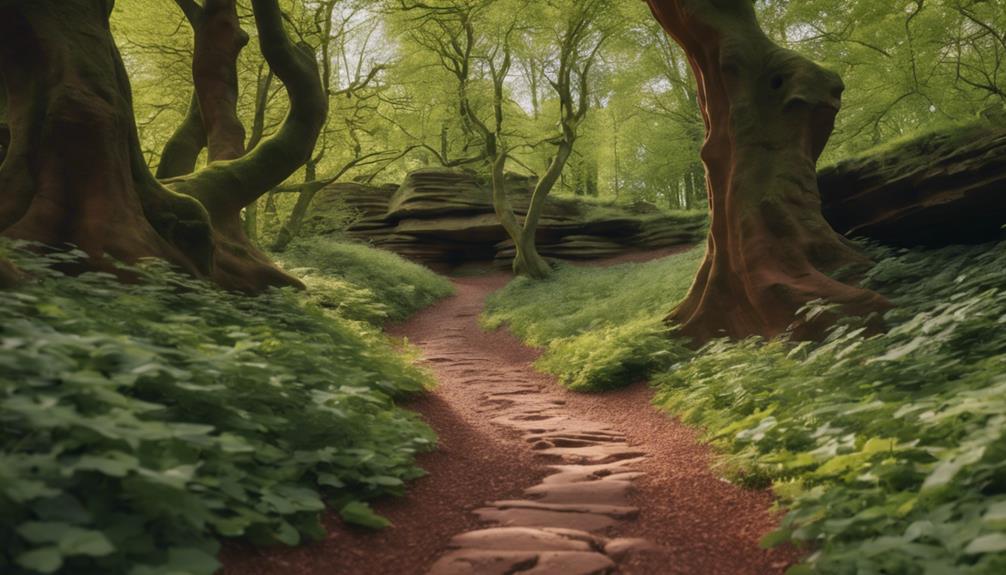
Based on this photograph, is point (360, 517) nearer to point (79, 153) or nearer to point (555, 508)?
point (555, 508)

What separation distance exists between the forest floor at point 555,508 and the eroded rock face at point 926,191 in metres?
5.16

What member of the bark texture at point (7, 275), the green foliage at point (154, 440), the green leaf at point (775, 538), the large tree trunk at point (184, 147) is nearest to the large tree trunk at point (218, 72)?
the large tree trunk at point (184, 147)

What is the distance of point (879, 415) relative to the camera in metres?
3.18

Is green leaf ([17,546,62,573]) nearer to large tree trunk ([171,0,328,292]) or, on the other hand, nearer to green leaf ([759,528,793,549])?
green leaf ([759,528,793,549])

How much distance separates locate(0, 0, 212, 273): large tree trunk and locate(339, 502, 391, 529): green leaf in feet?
12.2

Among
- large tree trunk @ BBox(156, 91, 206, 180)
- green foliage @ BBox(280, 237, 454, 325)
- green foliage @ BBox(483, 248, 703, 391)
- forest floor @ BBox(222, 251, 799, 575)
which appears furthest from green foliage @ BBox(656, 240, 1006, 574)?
large tree trunk @ BBox(156, 91, 206, 180)

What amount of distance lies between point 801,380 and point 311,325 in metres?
5.06

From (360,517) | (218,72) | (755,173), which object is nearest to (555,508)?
(360,517)

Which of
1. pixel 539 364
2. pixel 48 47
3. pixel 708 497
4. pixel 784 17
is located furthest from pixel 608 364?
pixel 784 17

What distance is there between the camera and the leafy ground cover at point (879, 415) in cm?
221

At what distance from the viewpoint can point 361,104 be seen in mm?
19516

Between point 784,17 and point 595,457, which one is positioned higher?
point 784,17

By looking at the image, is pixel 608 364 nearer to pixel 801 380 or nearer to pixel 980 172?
pixel 801 380

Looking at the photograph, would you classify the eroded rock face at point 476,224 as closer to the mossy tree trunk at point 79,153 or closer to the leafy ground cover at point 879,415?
the leafy ground cover at point 879,415
